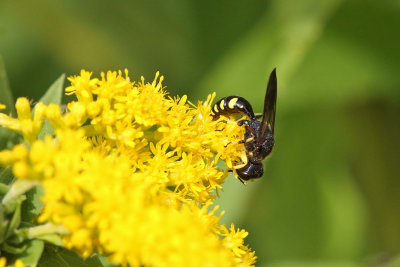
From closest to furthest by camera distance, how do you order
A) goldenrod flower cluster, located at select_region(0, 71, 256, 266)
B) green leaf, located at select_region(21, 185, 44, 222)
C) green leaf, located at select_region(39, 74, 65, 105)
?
goldenrod flower cluster, located at select_region(0, 71, 256, 266), green leaf, located at select_region(21, 185, 44, 222), green leaf, located at select_region(39, 74, 65, 105)

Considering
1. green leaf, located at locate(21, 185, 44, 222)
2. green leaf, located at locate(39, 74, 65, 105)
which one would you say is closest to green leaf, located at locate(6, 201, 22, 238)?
green leaf, located at locate(21, 185, 44, 222)

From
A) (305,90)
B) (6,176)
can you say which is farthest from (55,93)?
(305,90)

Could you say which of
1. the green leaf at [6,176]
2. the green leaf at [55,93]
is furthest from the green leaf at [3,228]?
the green leaf at [55,93]


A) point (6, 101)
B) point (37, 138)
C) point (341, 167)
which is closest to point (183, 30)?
point (341, 167)

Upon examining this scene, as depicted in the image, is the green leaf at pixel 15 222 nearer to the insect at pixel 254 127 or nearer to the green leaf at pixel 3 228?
the green leaf at pixel 3 228

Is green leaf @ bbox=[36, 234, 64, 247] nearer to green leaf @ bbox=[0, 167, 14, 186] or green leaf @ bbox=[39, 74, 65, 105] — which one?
green leaf @ bbox=[0, 167, 14, 186]
